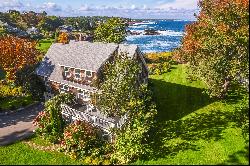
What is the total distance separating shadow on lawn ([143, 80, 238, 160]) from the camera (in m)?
34.0

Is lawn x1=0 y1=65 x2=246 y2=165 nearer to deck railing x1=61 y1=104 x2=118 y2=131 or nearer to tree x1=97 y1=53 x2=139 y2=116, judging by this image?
deck railing x1=61 y1=104 x2=118 y2=131

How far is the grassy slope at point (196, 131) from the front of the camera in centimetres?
3062

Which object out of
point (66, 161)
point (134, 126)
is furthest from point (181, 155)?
point (66, 161)

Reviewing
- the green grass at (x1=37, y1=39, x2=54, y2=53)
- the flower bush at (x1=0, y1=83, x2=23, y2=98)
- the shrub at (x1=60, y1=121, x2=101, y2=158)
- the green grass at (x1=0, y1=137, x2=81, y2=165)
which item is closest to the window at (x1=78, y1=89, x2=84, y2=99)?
the shrub at (x1=60, y1=121, x2=101, y2=158)

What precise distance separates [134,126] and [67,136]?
23.7 ft

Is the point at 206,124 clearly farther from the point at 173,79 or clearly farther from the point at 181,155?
the point at 173,79

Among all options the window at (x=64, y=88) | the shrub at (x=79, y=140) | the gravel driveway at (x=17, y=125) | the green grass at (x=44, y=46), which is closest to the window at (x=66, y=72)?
the window at (x=64, y=88)

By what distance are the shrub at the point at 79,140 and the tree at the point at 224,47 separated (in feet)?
52.5

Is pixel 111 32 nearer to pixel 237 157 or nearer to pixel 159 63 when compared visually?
pixel 159 63

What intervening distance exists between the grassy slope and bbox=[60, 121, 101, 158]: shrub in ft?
20.7

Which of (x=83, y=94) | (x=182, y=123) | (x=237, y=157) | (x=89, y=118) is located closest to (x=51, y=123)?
(x=89, y=118)

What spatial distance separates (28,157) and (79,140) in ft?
18.3

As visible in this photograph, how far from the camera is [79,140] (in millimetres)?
34750

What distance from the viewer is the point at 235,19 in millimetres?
34906
